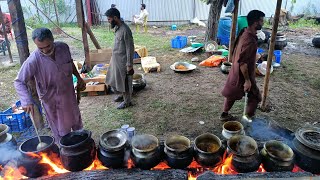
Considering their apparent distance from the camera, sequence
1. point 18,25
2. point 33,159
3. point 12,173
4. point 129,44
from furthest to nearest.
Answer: point 129,44 < point 18,25 < point 12,173 < point 33,159

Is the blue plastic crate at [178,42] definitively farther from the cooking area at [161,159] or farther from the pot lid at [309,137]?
the pot lid at [309,137]

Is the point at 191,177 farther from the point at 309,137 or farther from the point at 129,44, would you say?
the point at 129,44

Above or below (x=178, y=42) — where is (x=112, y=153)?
below

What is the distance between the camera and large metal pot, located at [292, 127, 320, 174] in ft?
9.84

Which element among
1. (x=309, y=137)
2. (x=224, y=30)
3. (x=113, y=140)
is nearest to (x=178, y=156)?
(x=113, y=140)

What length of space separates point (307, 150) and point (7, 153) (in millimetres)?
3828

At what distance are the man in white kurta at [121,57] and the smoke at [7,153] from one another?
3035 mm

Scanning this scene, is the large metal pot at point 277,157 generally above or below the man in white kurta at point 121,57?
below

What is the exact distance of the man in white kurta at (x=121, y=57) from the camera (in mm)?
5570

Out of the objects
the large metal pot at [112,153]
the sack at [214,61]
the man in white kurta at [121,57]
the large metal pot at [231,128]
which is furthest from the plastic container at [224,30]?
the large metal pot at [112,153]

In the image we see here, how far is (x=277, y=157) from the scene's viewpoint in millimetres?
3033

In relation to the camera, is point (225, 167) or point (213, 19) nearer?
point (225, 167)

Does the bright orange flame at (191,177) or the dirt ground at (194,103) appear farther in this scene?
the dirt ground at (194,103)

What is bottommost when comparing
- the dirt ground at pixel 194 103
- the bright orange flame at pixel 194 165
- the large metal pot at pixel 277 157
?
the dirt ground at pixel 194 103
